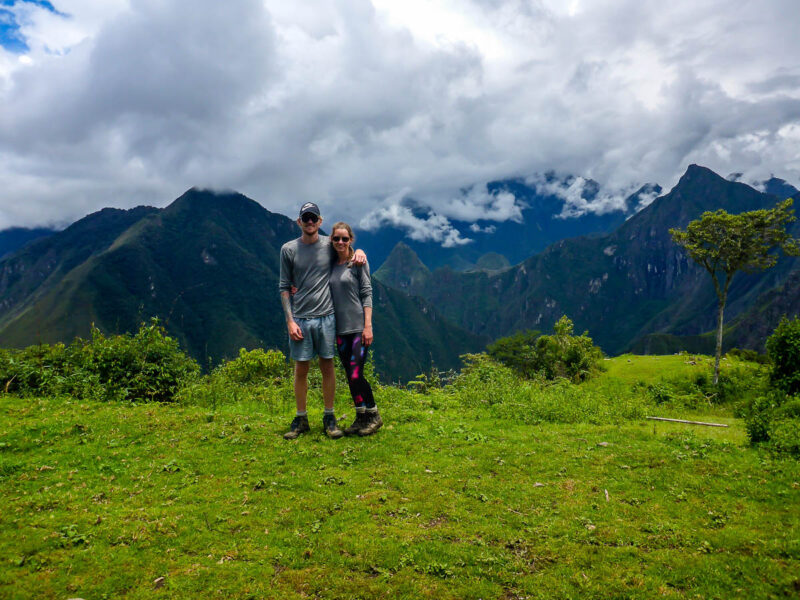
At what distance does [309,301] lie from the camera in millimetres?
6988

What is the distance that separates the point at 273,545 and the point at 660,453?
5844 mm

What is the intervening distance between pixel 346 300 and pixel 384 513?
3529 mm

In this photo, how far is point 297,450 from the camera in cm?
653

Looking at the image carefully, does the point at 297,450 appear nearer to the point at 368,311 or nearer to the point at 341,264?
the point at 368,311

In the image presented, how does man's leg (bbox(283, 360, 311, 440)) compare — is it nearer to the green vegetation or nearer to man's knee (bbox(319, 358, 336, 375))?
man's knee (bbox(319, 358, 336, 375))

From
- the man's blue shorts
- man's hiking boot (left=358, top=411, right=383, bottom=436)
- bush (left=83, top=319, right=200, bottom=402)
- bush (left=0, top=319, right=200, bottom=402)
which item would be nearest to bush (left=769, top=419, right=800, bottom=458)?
man's hiking boot (left=358, top=411, right=383, bottom=436)

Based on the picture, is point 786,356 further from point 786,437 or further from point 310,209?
point 310,209

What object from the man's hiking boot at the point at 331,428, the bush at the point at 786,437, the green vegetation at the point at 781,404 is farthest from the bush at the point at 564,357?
the man's hiking boot at the point at 331,428

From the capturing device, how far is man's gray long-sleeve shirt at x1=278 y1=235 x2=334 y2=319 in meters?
6.99

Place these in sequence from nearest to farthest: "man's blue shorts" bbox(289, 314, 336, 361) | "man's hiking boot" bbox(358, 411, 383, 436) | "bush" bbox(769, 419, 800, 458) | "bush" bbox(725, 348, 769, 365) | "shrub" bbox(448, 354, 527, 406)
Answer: "bush" bbox(769, 419, 800, 458)
"man's blue shorts" bbox(289, 314, 336, 361)
"man's hiking boot" bbox(358, 411, 383, 436)
"shrub" bbox(448, 354, 527, 406)
"bush" bbox(725, 348, 769, 365)

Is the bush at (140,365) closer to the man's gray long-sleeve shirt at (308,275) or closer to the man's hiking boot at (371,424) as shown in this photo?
the man's gray long-sleeve shirt at (308,275)

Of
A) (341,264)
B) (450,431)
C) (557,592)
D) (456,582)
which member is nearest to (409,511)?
(456,582)

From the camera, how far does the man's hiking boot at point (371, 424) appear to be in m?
7.43

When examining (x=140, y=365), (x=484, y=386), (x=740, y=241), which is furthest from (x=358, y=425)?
(x=740, y=241)
